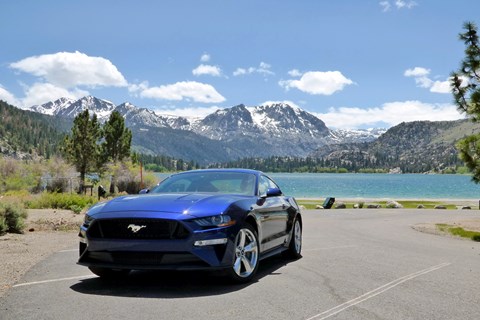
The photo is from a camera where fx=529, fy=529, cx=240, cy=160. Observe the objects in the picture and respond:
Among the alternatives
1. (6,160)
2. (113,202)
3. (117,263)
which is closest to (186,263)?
(117,263)

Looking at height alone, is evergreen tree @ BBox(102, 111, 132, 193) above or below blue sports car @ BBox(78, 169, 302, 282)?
above

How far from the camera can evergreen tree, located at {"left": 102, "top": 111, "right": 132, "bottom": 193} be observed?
186ft

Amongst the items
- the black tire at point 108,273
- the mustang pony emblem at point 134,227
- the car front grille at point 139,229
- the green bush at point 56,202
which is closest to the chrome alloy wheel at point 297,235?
the black tire at point 108,273

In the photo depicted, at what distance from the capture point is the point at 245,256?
22.7 feet

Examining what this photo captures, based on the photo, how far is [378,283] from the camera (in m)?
7.13

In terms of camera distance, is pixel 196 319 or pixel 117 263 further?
pixel 117 263

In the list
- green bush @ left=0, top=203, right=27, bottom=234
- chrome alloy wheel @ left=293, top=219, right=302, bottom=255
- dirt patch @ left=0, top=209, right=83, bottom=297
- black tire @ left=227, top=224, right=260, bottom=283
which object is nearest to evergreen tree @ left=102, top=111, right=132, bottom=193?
dirt patch @ left=0, top=209, right=83, bottom=297

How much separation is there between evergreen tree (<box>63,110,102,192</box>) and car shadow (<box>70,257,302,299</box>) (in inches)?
1768

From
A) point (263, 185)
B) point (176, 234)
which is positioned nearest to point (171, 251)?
point (176, 234)

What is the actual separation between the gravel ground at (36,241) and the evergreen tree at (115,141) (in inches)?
1464

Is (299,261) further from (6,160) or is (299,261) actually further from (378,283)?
(6,160)

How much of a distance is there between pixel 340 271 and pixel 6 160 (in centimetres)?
4268

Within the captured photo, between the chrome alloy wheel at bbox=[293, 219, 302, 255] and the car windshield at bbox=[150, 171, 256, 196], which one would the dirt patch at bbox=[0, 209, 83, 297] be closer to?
the car windshield at bbox=[150, 171, 256, 196]

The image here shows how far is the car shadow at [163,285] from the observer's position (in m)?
6.23
